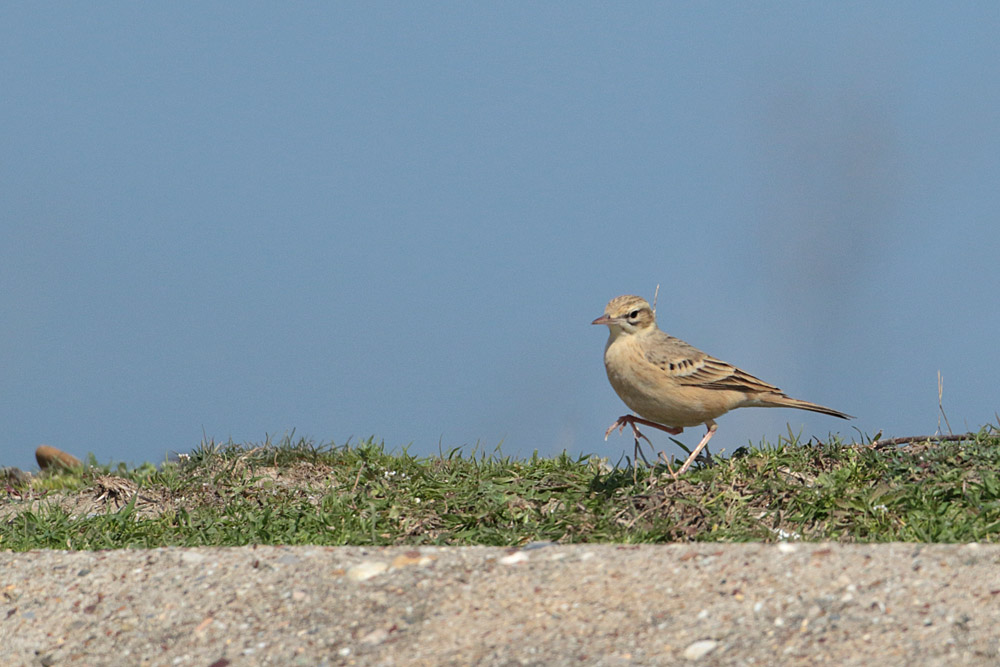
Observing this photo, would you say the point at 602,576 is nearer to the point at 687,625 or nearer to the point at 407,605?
the point at 687,625

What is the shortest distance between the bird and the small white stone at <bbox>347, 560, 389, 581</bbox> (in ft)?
8.05

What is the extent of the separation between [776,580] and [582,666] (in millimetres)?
1194

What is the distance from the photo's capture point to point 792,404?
8422 millimetres

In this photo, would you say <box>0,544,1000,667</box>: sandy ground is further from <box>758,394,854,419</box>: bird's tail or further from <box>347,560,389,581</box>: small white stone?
<box>758,394,854,419</box>: bird's tail

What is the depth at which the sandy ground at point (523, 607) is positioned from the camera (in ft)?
16.4

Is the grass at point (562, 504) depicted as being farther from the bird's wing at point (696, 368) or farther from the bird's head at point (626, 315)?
the bird's head at point (626, 315)

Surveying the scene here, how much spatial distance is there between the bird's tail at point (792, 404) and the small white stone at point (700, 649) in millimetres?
3518

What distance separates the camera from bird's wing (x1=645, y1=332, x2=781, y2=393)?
771cm

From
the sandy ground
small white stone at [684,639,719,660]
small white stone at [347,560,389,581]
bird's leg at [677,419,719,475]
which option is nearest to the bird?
bird's leg at [677,419,719,475]

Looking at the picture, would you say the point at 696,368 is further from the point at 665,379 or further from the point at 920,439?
the point at 920,439

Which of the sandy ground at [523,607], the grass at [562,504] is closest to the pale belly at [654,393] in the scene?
the grass at [562,504]

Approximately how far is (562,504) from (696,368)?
138 centimetres

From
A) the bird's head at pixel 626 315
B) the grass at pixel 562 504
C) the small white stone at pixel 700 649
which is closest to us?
the small white stone at pixel 700 649

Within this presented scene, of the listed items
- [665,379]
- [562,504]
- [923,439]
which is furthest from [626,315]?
[923,439]
